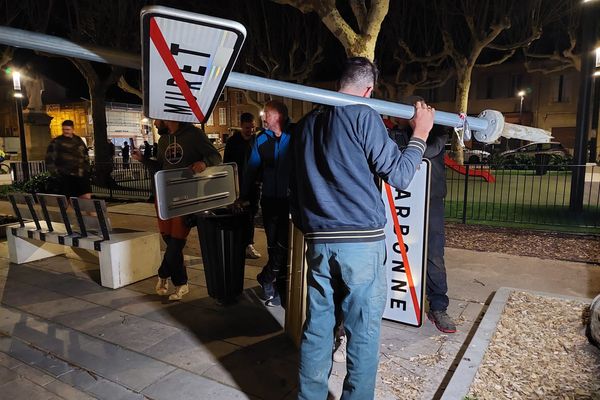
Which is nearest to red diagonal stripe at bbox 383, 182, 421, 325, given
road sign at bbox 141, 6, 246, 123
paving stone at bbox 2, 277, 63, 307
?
road sign at bbox 141, 6, 246, 123

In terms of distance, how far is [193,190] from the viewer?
4.17 meters

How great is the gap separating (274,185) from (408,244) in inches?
56.7

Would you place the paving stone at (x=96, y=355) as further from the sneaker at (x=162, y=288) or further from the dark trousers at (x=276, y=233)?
the dark trousers at (x=276, y=233)

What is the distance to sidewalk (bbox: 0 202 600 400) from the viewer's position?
3.02 metres

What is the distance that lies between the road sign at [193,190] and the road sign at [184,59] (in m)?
2.16

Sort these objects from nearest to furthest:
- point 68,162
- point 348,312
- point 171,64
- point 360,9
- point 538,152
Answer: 1. point 171,64
2. point 348,312
3. point 68,162
4. point 360,9
5. point 538,152

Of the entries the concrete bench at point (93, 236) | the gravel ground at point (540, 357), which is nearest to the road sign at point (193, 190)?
the concrete bench at point (93, 236)

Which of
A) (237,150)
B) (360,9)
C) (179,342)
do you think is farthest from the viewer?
(360,9)

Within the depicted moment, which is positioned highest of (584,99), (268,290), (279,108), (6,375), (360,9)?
(360,9)

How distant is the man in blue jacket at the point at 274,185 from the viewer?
4215 millimetres

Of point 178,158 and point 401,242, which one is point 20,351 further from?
point 401,242

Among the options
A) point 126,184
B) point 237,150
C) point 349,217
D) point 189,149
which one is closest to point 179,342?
point 189,149

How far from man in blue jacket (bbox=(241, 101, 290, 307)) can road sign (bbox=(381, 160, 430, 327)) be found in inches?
43.1

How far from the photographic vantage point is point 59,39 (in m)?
1.57
